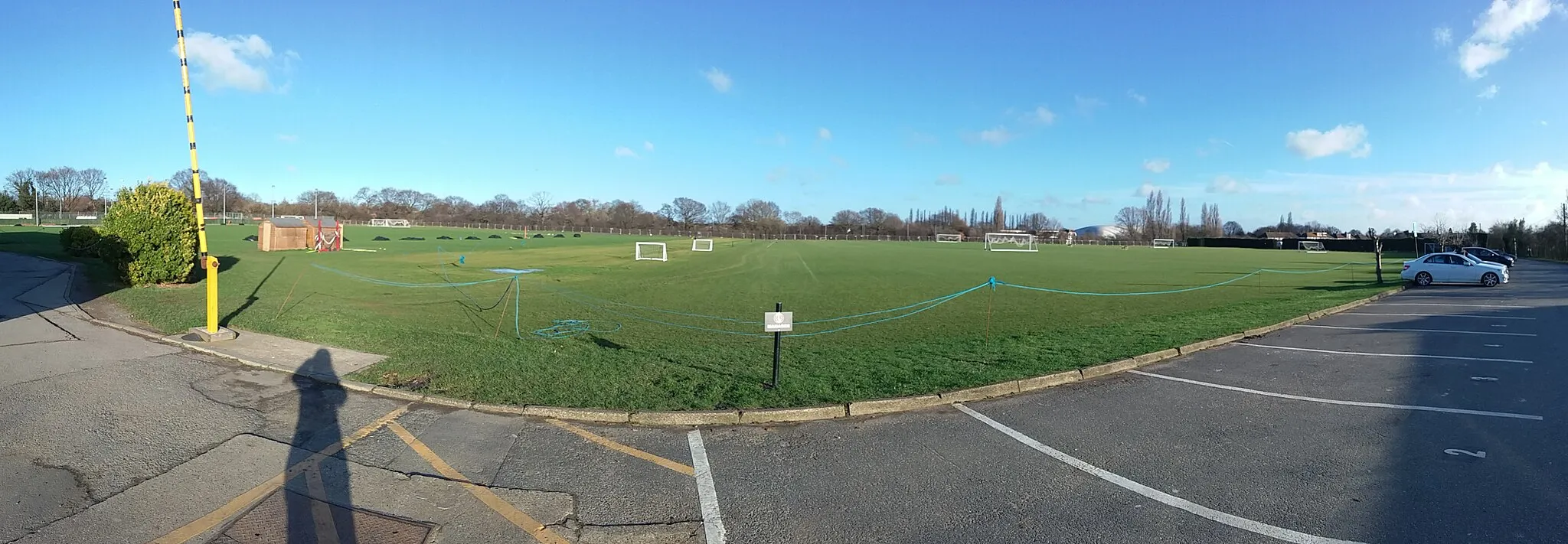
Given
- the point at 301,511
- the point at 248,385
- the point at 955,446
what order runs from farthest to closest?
1. the point at 248,385
2. the point at 955,446
3. the point at 301,511

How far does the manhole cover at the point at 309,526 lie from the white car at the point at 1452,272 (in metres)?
34.0

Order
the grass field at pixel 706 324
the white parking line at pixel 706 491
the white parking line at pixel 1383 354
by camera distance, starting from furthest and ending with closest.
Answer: the white parking line at pixel 1383 354 → the grass field at pixel 706 324 → the white parking line at pixel 706 491

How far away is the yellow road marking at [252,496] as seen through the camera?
397cm

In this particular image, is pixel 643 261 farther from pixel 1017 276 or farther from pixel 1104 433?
pixel 1104 433

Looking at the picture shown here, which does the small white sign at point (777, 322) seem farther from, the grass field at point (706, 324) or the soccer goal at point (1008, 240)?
the soccer goal at point (1008, 240)

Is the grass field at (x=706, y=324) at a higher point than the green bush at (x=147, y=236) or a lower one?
lower

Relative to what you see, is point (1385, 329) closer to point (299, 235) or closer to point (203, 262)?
point (203, 262)

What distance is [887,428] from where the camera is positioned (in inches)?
246

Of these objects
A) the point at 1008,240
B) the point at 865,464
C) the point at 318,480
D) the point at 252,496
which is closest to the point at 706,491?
the point at 865,464

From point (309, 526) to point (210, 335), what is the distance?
8.03 m

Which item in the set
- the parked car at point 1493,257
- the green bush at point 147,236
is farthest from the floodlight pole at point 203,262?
the parked car at point 1493,257

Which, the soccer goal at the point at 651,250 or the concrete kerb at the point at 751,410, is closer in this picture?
the concrete kerb at the point at 751,410

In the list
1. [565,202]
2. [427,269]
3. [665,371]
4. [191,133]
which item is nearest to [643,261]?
[427,269]

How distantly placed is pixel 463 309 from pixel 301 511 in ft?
38.4
